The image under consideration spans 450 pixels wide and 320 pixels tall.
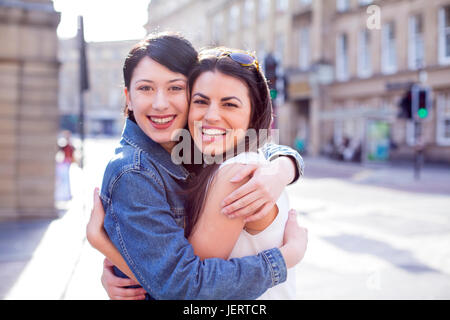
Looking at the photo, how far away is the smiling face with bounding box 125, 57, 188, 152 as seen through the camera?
167cm

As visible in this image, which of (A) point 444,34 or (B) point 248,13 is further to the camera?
(B) point 248,13

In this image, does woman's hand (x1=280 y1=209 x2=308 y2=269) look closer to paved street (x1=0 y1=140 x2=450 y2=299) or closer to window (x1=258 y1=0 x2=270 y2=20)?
paved street (x1=0 y1=140 x2=450 y2=299)

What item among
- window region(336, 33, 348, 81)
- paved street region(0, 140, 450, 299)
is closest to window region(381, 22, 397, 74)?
window region(336, 33, 348, 81)

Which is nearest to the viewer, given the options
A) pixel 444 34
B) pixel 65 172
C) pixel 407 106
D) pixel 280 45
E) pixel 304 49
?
pixel 65 172

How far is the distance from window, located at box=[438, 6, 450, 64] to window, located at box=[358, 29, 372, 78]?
446 centimetres

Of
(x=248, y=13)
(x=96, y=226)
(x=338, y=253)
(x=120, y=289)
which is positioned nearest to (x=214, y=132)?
(x=96, y=226)

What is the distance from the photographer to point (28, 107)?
902 centimetres

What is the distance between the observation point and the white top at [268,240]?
1.59m

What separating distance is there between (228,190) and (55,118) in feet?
27.8

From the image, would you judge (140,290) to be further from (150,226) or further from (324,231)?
(324,231)

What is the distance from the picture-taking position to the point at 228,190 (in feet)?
4.83

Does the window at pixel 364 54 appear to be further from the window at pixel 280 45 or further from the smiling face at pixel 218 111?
the smiling face at pixel 218 111

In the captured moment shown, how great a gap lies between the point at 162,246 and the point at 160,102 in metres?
0.53

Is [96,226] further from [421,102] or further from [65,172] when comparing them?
[421,102]
